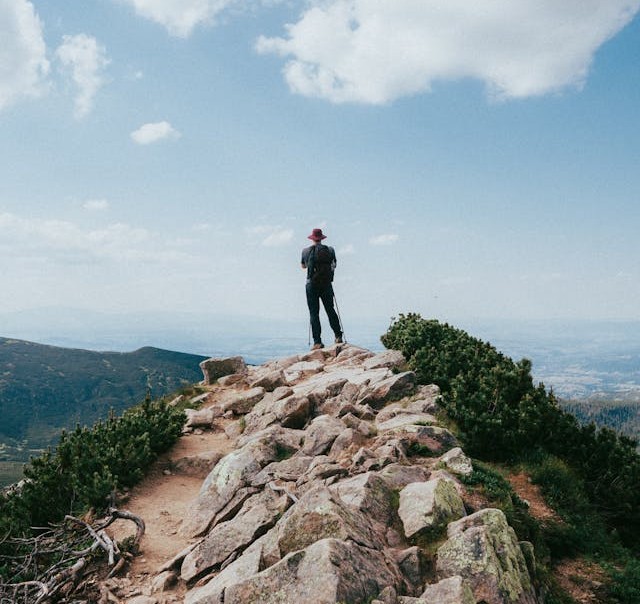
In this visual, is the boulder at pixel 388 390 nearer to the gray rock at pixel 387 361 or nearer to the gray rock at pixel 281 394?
the gray rock at pixel 387 361

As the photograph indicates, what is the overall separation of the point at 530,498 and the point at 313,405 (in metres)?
6.53

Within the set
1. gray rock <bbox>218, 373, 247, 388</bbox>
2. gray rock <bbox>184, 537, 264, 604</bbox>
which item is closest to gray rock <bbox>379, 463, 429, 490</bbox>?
gray rock <bbox>184, 537, 264, 604</bbox>

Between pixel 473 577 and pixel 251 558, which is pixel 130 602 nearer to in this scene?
pixel 251 558

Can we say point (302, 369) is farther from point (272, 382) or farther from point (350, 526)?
point (350, 526)

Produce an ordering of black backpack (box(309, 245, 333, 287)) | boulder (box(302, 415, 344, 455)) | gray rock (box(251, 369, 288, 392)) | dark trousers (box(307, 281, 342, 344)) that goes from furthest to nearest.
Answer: dark trousers (box(307, 281, 342, 344)), black backpack (box(309, 245, 333, 287)), gray rock (box(251, 369, 288, 392)), boulder (box(302, 415, 344, 455))

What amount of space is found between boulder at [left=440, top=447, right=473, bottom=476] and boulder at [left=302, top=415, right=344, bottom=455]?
2.58 metres

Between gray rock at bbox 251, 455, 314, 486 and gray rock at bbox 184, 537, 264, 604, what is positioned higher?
gray rock at bbox 251, 455, 314, 486

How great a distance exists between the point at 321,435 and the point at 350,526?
487 centimetres

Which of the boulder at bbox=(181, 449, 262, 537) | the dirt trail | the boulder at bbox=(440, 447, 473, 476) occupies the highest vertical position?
the boulder at bbox=(440, 447, 473, 476)

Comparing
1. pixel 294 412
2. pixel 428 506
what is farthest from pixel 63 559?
pixel 294 412

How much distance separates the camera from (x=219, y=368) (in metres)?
23.5

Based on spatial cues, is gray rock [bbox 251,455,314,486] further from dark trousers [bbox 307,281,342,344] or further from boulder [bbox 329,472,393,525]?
dark trousers [bbox 307,281,342,344]

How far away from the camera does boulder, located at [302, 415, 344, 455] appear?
11.1 metres

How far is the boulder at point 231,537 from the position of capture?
7.70m
